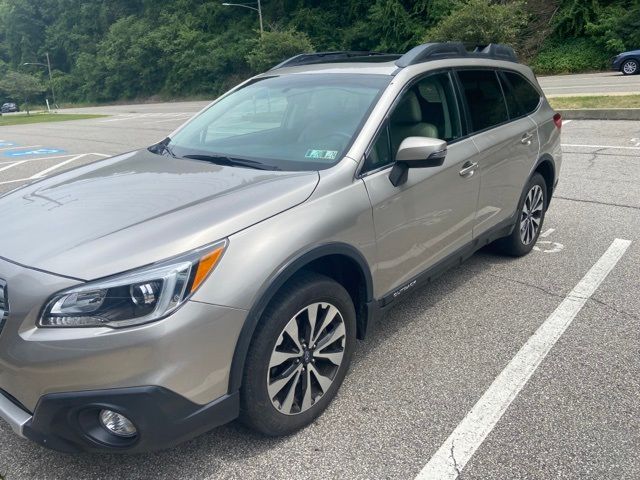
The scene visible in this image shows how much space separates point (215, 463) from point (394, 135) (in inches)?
75.3

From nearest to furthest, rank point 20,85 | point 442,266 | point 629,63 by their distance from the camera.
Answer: point 442,266 → point 629,63 → point 20,85

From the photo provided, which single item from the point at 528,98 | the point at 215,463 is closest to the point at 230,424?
the point at 215,463

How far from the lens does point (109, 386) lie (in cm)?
192

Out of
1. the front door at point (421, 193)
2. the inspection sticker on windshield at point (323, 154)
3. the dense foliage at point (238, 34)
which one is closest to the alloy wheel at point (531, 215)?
the front door at point (421, 193)

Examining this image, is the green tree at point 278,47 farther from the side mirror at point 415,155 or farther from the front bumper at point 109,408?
the front bumper at point 109,408

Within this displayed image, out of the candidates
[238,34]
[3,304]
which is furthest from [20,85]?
[3,304]

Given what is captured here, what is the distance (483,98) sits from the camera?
3.86 metres

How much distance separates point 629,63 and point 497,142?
2197 cm

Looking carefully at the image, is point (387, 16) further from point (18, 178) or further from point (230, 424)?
point (230, 424)

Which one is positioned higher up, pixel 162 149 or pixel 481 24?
pixel 481 24

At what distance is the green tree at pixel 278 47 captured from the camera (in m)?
37.0

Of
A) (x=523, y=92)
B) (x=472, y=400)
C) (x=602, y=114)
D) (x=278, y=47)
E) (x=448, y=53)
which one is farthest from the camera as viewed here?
(x=278, y=47)

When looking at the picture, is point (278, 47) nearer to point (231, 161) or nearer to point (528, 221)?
point (528, 221)

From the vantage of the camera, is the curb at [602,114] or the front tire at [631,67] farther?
the front tire at [631,67]
